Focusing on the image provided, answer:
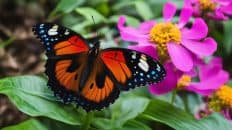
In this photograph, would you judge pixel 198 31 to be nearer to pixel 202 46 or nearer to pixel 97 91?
pixel 202 46

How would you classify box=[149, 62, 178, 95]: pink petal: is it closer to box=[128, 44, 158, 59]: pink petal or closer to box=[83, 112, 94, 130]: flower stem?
box=[128, 44, 158, 59]: pink petal

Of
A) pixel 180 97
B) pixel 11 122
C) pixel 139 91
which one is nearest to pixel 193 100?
pixel 180 97

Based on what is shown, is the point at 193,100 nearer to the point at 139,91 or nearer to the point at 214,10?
the point at 139,91

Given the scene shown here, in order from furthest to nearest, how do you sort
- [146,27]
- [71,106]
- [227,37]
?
[227,37], [146,27], [71,106]

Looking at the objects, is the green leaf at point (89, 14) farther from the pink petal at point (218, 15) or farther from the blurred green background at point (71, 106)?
the pink petal at point (218, 15)

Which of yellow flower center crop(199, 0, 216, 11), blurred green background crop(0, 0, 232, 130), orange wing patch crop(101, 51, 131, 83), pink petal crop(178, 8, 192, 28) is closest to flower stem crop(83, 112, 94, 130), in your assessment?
blurred green background crop(0, 0, 232, 130)

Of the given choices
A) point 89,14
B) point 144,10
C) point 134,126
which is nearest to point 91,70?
point 134,126
